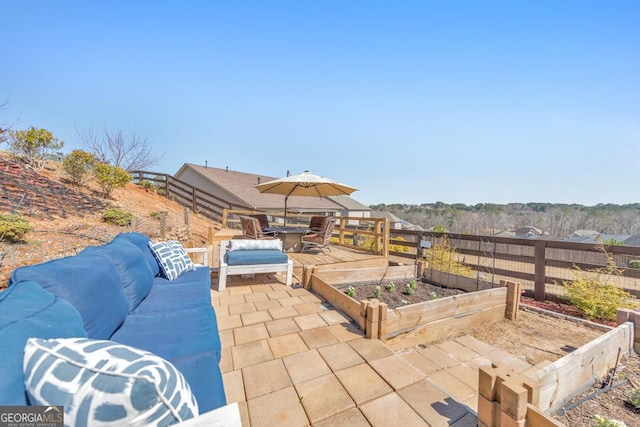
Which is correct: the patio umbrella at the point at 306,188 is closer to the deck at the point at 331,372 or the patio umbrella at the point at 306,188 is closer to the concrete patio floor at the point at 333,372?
the deck at the point at 331,372

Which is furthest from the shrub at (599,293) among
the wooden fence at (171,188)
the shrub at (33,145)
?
the shrub at (33,145)

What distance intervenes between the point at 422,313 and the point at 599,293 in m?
3.22

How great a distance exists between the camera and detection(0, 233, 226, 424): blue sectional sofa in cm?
91

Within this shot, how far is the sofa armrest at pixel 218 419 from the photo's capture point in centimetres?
81

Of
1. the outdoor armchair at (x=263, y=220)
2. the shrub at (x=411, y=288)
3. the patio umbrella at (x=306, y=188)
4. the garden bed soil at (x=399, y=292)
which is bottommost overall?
the garden bed soil at (x=399, y=292)

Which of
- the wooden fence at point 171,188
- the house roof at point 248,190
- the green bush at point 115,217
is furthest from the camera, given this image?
the house roof at point 248,190

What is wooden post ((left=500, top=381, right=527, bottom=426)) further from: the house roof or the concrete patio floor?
the house roof

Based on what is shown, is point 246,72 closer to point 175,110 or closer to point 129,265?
point 175,110

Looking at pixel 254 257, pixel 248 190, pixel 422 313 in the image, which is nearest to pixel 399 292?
pixel 422 313

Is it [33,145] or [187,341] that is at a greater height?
[33,145]

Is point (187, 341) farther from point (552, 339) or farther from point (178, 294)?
point (552, 339)

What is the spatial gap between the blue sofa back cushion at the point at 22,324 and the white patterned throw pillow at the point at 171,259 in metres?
1.93

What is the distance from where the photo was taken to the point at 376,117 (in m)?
9.68

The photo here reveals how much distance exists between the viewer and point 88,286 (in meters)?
1.55
